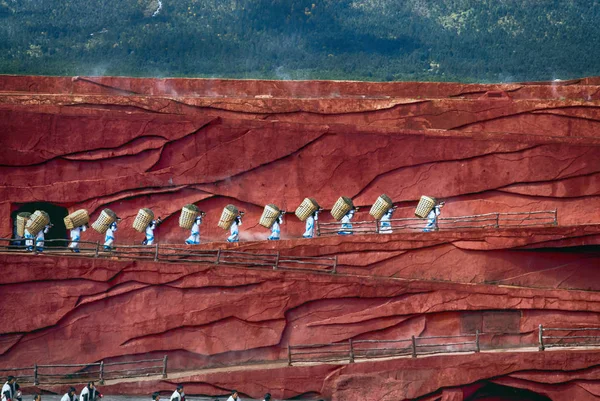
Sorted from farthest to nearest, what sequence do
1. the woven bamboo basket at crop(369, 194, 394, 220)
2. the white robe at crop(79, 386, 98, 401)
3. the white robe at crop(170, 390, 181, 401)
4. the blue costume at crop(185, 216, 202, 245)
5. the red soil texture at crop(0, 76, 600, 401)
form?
the woven bamboo basket at crop(369, 194, 394, 220) → the blue costume at crop(185, 216, 202, 245) → the red soil texture at crop(0, 76, 600, 401) → the white robe at crop(170, 390, 181, 401) → the white robe at crop(79, 386, 98, 401)

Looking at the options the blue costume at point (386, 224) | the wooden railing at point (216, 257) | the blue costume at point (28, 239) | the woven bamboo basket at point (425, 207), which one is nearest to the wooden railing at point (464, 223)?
the blue costume at point (386, 224)

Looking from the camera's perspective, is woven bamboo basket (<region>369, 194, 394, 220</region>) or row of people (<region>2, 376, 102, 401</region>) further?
woven bamboo basket (<region>369, 194, 394, 220</region>)

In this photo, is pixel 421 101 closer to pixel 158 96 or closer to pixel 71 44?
pixel 158 96

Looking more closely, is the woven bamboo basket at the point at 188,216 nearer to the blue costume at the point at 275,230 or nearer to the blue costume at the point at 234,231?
the blue costume at the point at 234,231

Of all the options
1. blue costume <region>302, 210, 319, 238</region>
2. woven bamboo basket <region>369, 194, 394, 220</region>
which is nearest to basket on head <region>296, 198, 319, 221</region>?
blue costume <region>302, 210, 319, 238</region>

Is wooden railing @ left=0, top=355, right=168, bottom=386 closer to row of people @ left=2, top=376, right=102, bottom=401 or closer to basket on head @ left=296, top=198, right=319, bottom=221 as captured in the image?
row of people @ left=2, top=376, right=102, bottom=401

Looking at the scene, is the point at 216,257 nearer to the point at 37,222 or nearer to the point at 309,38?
the point at 37,222

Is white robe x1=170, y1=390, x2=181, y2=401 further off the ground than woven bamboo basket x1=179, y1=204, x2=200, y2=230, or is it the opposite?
woven bamboo basket x1=179, y1=204, x2=200, y2=230
